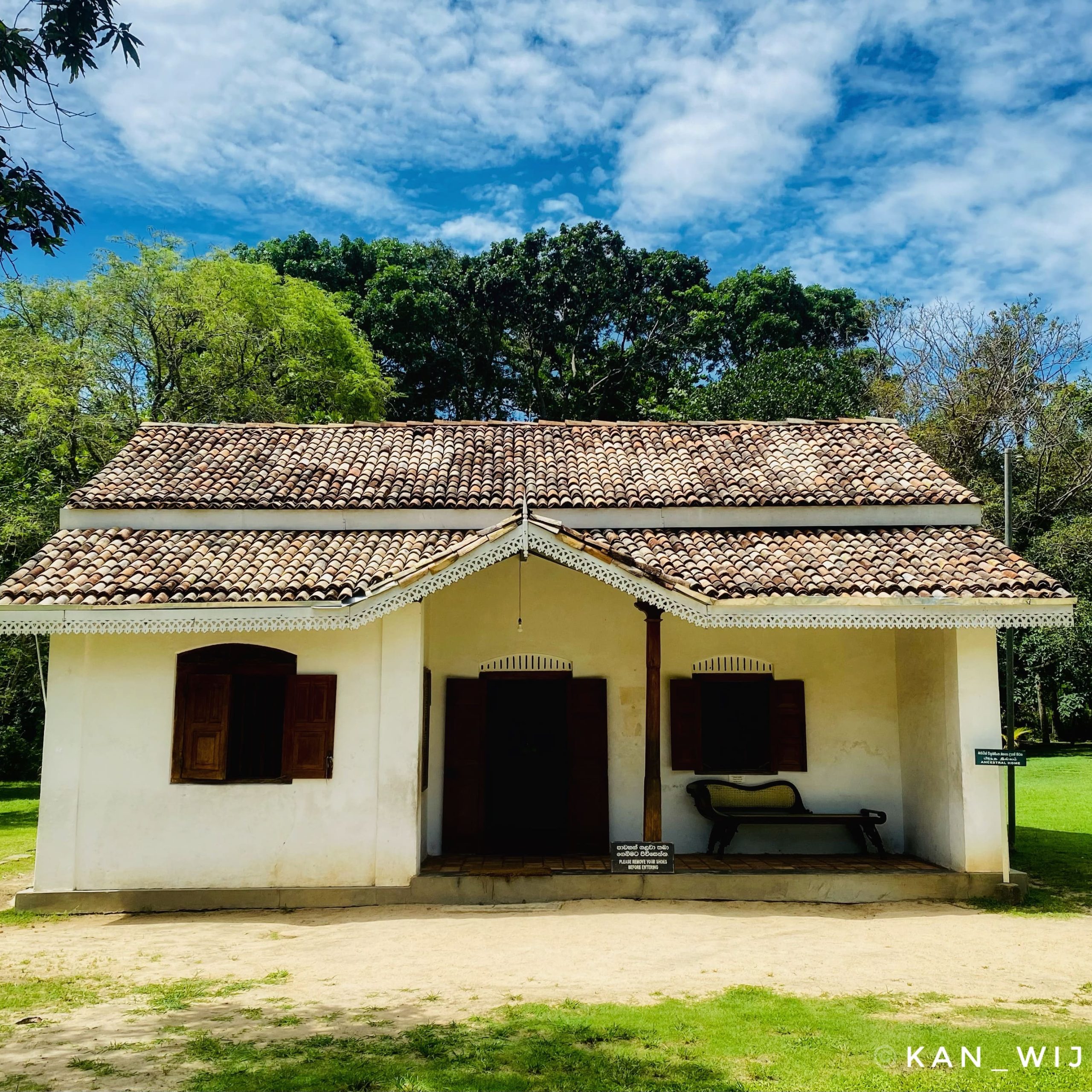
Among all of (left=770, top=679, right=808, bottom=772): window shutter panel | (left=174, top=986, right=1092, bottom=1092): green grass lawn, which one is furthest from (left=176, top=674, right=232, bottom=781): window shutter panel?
(left=770, top=679, right=808, bottom=772): window shutter panel

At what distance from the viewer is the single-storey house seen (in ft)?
29.0

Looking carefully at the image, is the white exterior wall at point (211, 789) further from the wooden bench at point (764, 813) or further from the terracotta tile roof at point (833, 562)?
the wooden bench at point (764, 813)

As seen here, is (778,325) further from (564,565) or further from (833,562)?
(564,565)

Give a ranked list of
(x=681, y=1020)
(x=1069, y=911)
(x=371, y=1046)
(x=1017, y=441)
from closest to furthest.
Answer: (x=371, y=1046) → (x=681, y=1020) → (x=1069, y=911) → (x=1017, y=441)

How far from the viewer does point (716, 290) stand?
3123 cm

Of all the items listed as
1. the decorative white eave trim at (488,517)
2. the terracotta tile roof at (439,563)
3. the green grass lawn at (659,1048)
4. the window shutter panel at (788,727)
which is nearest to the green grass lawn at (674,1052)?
the green grass lawn at (659,1048)

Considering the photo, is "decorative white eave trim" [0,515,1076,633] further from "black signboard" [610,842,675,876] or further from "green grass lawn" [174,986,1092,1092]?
"green grass lawn" [174,986,1092,1092]

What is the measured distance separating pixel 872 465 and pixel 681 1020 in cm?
800

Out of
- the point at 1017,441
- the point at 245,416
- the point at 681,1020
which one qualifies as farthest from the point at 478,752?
the point at 1017,441

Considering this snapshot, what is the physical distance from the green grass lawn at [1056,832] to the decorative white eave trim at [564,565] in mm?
2801

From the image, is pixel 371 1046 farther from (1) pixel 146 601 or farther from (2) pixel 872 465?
(2) pixel 872 465

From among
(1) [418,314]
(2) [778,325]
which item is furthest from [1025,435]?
(1) [418,314]

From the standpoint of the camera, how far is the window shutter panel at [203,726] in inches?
356

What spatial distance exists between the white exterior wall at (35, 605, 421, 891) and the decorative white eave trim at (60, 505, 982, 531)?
1.60m
